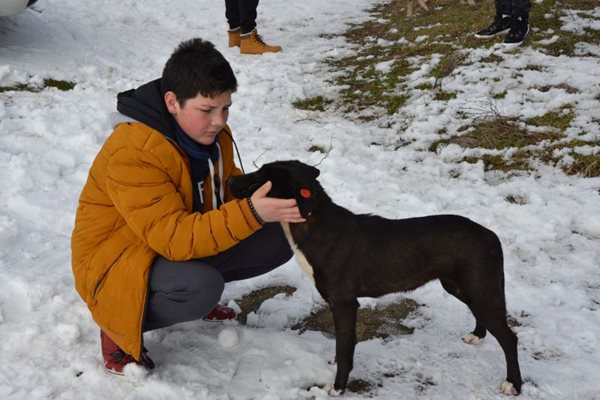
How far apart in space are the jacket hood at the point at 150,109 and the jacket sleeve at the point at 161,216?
17 centimetres

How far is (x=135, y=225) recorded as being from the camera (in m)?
2.63

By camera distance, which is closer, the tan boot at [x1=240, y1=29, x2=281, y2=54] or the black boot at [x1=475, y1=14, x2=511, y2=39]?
the black boot at [x1=475, y1=14, x2=511, y2=39]

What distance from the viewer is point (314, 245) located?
279 centimetres

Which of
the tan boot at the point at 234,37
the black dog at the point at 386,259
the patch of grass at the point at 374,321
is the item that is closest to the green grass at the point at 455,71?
the tan boot at the point at 234,37

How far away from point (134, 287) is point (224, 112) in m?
1.00

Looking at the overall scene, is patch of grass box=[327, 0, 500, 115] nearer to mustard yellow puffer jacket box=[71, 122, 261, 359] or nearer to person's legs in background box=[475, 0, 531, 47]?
person's legs in background box=[475, 0, 531, 47]

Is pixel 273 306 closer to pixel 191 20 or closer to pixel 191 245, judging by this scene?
pixel 191 245

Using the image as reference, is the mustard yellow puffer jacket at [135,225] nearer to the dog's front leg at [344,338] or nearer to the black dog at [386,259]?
the black dog at [386,259]

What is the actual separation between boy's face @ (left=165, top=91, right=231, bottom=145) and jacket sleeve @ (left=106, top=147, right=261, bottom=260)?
0.85 feet

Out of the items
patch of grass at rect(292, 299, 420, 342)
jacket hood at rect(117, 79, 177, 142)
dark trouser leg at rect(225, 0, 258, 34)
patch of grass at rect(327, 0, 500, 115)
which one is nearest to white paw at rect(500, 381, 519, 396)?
patch of grass at rect(292, 299, 420, 342)

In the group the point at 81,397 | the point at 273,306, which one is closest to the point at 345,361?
the point at 273,306

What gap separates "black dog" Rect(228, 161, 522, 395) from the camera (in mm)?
2738

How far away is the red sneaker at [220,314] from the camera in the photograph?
11.5 ft

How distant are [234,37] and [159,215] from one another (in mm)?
7486
